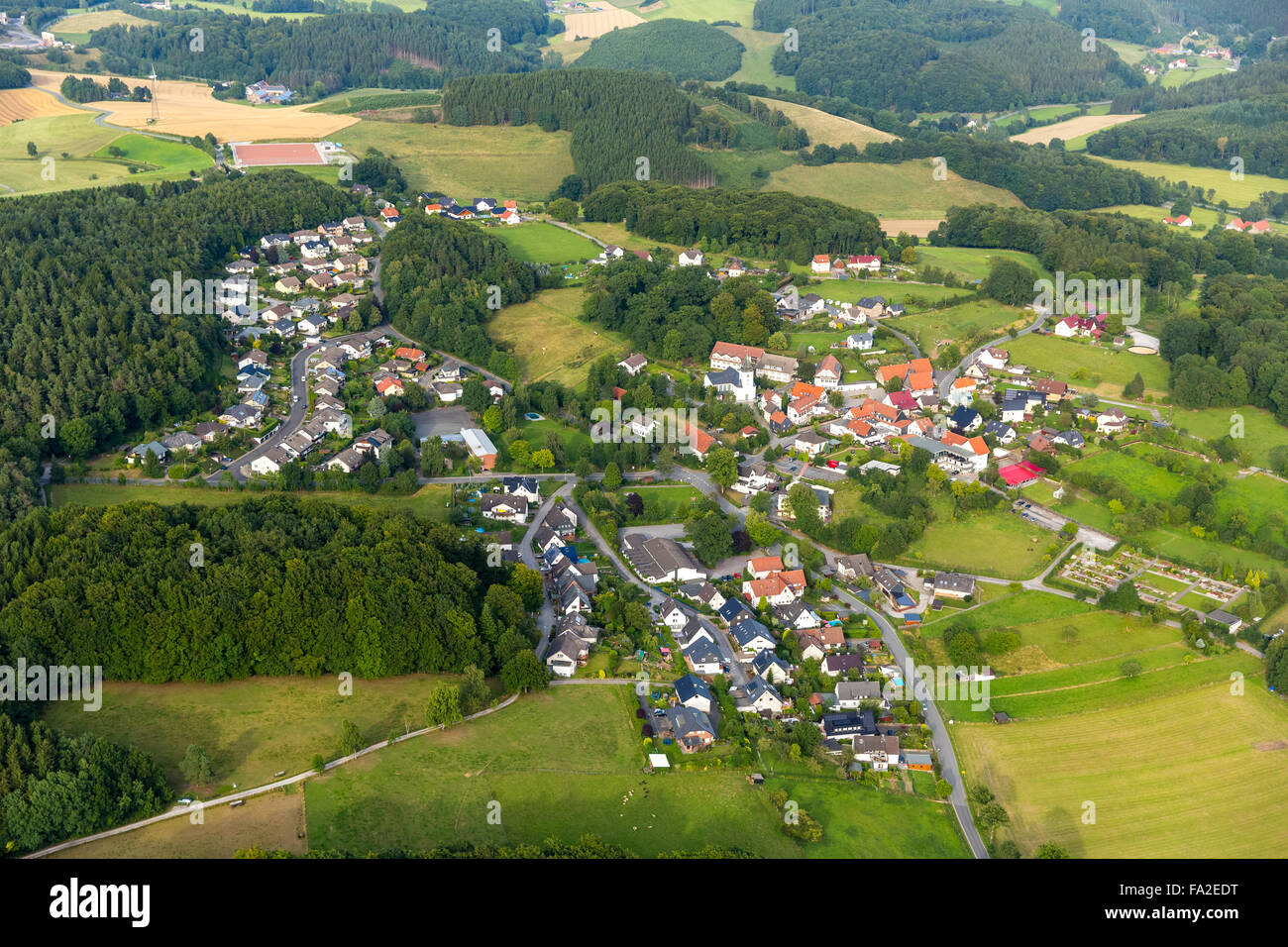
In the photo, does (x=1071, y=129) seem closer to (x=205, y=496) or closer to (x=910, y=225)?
(x=910, y=225)

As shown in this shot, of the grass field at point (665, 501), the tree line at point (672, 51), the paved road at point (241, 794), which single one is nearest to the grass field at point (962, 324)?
the grass field at point (665, 501)

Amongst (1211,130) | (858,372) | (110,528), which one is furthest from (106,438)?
(1211,130)

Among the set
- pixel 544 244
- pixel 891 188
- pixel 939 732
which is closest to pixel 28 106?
pixel 544 244

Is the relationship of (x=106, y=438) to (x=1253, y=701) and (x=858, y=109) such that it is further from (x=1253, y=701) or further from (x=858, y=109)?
(x=858, y=109)

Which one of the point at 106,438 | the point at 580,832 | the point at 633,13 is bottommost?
the point at 580,832

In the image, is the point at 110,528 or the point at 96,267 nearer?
the point at 110,528

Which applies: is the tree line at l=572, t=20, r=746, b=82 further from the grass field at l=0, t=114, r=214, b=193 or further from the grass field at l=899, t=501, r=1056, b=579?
the grass field at l=899, t=501, r=1056, b=579
